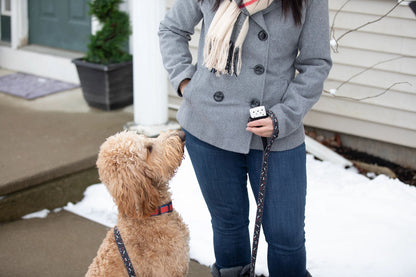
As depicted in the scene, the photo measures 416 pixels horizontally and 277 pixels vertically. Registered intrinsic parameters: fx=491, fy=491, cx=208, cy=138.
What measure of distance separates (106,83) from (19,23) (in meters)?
2.36

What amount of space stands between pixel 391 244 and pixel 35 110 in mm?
3934

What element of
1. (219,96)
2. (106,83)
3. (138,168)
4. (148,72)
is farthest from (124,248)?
(106,83)

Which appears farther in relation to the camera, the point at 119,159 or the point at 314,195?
the point at 314,195

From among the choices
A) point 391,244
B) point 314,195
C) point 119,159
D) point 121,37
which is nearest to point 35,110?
point 121,37

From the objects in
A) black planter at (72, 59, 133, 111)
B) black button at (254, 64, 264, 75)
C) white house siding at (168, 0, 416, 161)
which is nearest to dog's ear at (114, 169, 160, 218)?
black button at (254, 64, 264, 75)

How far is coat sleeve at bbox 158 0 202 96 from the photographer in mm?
2342

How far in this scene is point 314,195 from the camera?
4.04 m

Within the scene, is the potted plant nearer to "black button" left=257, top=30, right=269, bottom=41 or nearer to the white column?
the white column

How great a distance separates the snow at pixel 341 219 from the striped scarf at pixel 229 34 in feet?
5.04

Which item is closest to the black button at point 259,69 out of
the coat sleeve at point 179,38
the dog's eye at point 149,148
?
the coat sleeve at point 179,38

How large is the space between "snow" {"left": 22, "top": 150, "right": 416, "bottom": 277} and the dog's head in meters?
1.15

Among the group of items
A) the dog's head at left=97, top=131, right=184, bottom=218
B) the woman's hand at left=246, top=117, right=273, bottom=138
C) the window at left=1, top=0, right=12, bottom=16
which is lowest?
the dog's head at left=97, top=131, right=184, bottom=218

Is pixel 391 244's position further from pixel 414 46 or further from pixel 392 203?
pixel 414 46

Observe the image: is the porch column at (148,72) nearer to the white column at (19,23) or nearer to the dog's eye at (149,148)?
the dog's eye at (149,148)
